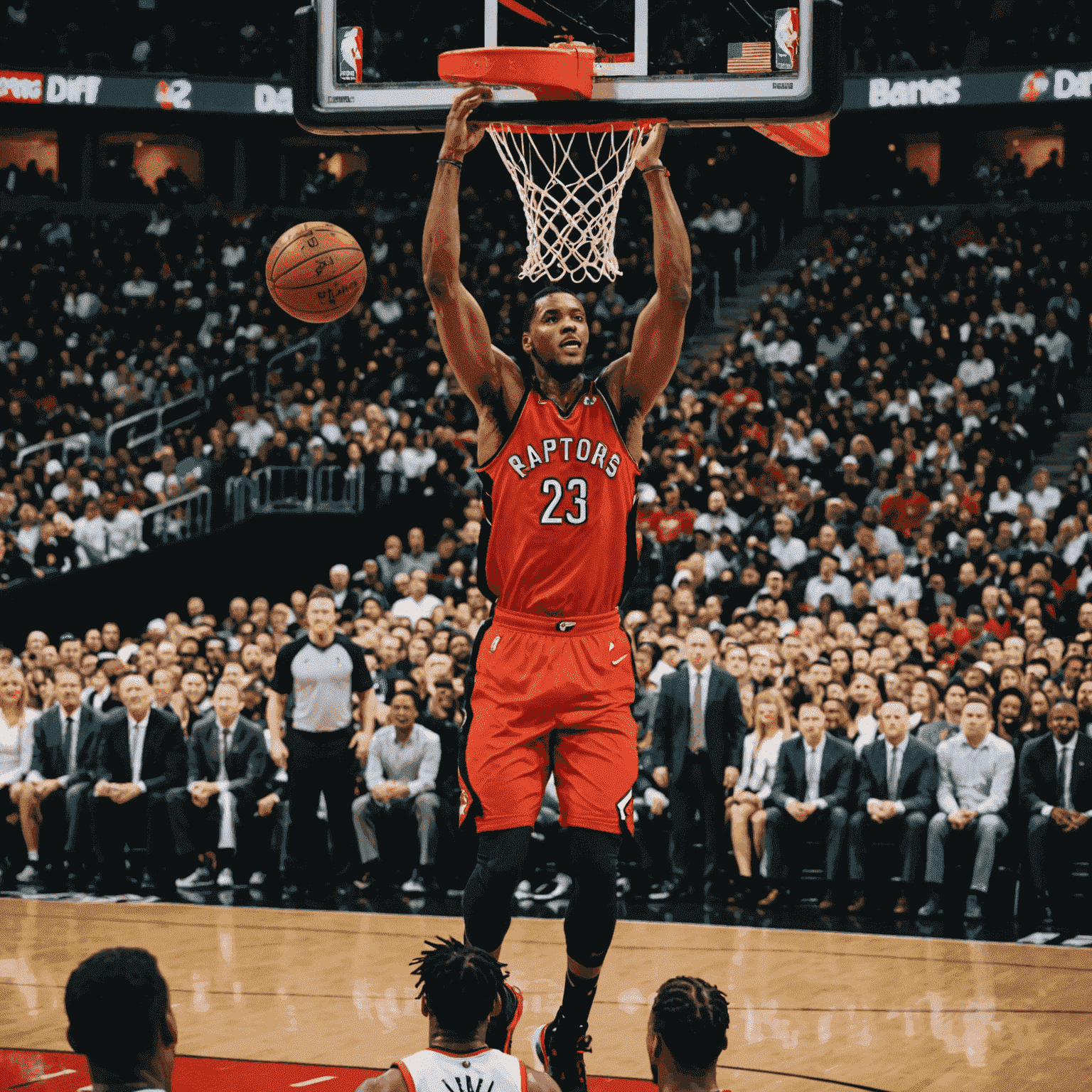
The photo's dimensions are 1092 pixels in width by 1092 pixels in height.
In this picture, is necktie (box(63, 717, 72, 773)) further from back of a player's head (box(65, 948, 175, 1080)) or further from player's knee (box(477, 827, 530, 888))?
back of a player's head (box(65, 948, 175, 1080))

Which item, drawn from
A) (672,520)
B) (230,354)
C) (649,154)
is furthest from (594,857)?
(230,354)

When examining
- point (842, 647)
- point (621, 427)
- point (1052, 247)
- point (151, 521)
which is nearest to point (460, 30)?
point (621, 427)

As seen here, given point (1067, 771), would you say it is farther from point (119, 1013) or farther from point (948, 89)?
point (948, 89)

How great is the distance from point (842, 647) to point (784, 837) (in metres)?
1.74

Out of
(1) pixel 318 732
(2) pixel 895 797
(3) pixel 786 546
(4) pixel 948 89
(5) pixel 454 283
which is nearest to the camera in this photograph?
→ (5) pixel 454 283

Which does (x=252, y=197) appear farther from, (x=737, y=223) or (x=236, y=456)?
(x=236, y=456)

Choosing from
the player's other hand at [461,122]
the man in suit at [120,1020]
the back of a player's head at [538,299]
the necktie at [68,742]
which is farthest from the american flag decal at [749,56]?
the necktie at [68,742]

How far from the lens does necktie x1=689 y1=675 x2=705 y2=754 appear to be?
8836 mm

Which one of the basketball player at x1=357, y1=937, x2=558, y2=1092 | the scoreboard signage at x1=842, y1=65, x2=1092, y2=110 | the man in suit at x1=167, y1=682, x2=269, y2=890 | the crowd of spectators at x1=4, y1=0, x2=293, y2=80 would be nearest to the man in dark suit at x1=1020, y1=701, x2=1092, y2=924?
the man in suit at x1=167, y1=682, x2=269, y2=890

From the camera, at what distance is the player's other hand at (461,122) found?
4523 millimetres

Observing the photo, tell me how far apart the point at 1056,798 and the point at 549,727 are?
475 cm

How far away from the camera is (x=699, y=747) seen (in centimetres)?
883

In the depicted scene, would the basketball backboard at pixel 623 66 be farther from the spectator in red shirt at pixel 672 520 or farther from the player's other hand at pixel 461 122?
the spectator in red shirt at pixel 672 520

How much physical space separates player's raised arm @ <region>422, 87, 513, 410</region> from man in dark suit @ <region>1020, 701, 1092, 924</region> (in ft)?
16.1
